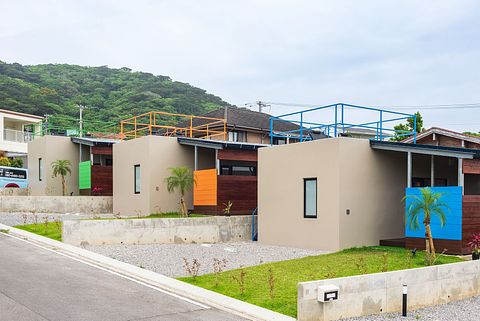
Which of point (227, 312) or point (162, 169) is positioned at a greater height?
point (162, 169)

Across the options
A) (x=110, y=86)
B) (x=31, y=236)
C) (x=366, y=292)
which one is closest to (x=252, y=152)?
(x=31, y=236)

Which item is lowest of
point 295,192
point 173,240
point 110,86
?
point 173,240

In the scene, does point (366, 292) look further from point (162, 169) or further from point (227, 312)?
point (162, 169)

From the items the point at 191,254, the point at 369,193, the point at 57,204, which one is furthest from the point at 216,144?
the point at 57,204

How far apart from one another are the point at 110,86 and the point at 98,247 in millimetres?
67300

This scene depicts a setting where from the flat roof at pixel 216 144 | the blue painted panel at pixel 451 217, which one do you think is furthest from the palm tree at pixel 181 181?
the blue painted panel at pixel 451 217

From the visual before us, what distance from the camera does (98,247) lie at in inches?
744

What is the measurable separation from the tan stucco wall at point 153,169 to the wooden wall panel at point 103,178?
160 inches

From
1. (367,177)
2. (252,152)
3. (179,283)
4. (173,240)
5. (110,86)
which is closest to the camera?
(179,283)

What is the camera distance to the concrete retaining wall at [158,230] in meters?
19.2

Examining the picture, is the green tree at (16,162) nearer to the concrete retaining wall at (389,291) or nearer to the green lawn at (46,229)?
the green lawn at (46,229)

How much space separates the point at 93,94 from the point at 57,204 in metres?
51.8

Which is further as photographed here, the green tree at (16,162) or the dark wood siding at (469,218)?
the green tree at (16,162)

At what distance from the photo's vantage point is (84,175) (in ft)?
109
